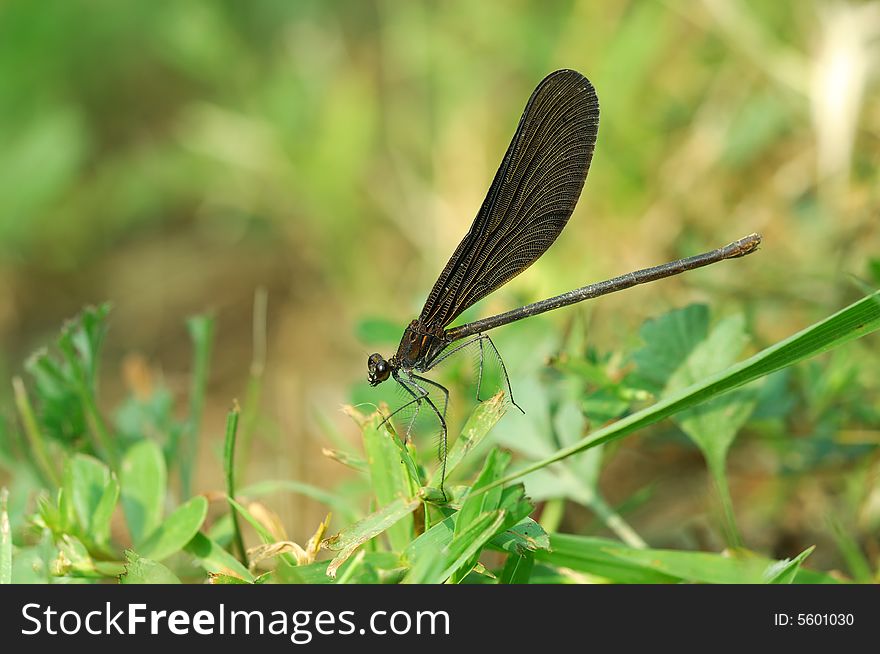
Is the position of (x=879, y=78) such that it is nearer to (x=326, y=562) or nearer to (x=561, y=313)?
(x=561, y=313)

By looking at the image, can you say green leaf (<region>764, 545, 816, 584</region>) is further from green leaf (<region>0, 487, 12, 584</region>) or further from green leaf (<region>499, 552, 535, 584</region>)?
green leaf (<region>0, 487, 12, 584</region>)

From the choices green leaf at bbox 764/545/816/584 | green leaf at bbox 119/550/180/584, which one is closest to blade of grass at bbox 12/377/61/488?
green leaf at bbox 119/550/180/584

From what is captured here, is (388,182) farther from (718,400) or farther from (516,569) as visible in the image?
(516,569)

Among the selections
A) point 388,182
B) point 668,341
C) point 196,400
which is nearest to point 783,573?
point 668,341

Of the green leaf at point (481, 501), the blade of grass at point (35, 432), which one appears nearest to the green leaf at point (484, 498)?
the green leaf at point (481, 501)

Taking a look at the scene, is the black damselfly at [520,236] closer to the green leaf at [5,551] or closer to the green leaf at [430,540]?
the green leaf at [430,540]
